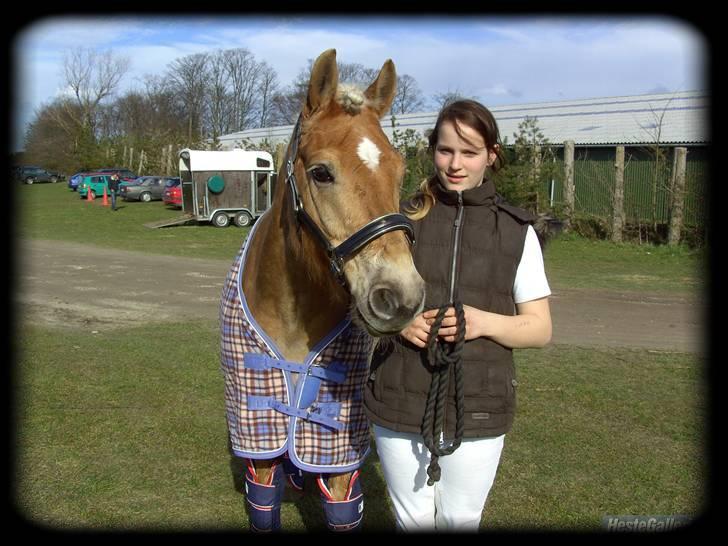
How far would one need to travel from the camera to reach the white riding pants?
239 centimetres

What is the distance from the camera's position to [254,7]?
3174 millimetres

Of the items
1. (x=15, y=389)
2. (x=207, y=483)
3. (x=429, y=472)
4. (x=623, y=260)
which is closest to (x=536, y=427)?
(x=207, y=483)

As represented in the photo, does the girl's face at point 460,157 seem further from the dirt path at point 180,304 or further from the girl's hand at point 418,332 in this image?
the dirt path at point 180,304

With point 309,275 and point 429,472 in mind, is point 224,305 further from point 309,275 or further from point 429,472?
point 429,472

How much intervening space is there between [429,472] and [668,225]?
15255mm

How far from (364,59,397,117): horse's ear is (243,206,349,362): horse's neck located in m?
0.65

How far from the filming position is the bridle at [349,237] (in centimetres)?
221

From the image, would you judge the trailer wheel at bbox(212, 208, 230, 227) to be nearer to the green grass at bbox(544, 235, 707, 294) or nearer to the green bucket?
the green bucket

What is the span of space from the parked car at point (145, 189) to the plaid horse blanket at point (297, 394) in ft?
111

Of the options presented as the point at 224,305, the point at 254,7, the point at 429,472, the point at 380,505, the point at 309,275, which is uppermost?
the point at 254,7

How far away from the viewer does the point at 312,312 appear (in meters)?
2.93

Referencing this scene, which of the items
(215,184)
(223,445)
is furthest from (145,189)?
(223,445)

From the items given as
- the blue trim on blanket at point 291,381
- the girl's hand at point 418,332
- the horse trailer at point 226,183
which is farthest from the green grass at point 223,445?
the horse trailer at point 226,183

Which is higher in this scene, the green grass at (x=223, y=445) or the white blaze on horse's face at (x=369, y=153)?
the white blaze on horse's face at (x=369, y=153)
